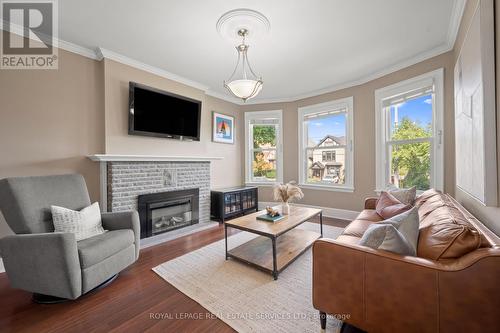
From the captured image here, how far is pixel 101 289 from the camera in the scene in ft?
6.36

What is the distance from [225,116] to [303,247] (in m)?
3.28

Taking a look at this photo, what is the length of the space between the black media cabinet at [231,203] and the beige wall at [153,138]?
53 centimetres

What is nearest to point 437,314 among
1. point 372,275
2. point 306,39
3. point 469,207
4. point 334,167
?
point 372,275

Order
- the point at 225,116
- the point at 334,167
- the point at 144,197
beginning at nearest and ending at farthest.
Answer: the point at 144,197 → the point at 334,167 → the point at 225,116

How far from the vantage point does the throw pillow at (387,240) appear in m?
1.20

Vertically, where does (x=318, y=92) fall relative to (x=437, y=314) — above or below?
above

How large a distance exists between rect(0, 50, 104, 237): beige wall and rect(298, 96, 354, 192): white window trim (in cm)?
371

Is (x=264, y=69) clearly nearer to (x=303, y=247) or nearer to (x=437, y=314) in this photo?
(x=303, y=247)

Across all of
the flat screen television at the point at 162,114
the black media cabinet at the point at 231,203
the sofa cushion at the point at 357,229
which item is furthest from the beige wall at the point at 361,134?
the flat screen television at the point at 162,114

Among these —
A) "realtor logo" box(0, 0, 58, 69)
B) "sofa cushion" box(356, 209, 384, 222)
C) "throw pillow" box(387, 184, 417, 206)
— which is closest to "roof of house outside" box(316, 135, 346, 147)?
"throw pillow" box(387, 184, 417, 206)

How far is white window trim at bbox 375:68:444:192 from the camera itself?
2846mm

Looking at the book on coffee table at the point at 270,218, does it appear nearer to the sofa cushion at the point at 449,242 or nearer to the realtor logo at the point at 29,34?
the sofa cushion at the point at 449,242

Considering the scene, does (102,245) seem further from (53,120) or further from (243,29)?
(243,29)

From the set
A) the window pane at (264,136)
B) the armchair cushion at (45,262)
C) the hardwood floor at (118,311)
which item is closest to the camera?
the hardwood floor at (118,311)
